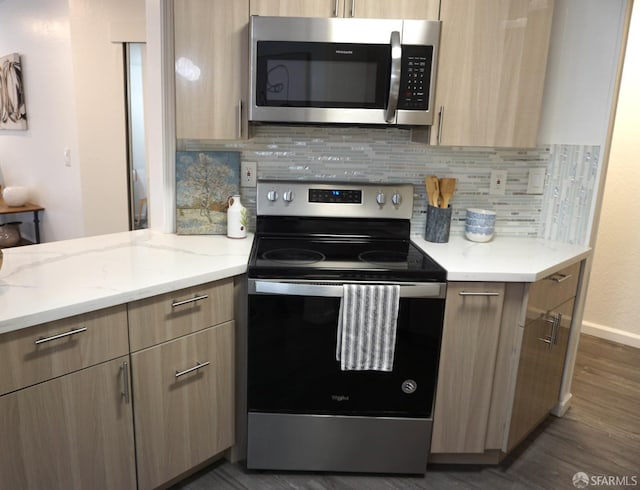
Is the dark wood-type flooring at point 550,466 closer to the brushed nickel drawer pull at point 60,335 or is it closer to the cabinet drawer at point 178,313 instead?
the cabinet drawer at point 178,313

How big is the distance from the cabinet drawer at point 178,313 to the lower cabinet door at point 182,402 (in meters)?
0.03

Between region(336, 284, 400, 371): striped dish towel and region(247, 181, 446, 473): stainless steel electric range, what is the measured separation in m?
0.02

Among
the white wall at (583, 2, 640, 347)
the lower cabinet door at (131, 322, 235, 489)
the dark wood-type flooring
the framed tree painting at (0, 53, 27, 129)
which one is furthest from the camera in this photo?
the framed tree painting at (0, 53, 27, 129)

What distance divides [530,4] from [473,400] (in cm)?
161

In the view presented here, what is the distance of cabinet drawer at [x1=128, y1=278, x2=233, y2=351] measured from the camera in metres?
1.48

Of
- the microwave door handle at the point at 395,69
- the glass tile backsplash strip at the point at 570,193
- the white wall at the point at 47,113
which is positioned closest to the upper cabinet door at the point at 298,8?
the microwave door handle at the point at 395,69

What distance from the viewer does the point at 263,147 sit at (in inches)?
87.5

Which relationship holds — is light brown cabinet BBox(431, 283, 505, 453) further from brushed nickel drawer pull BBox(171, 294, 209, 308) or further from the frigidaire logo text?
brushed nickel drawer pull BBox(171, 294, 209, 308)

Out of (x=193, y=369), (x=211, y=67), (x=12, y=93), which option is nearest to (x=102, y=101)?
(x=12, y=93)

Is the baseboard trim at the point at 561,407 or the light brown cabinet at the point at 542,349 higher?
the light brown cabinet at the point at 542,349

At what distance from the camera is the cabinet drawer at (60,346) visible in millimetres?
1205

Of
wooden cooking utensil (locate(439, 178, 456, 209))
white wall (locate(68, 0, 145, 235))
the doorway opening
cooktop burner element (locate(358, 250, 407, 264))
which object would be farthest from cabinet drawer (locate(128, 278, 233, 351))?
white wall (locate(68, 0, 145, 235))

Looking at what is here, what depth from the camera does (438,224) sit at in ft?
7.23

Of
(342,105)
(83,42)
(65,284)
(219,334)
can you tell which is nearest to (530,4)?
(342,105)
